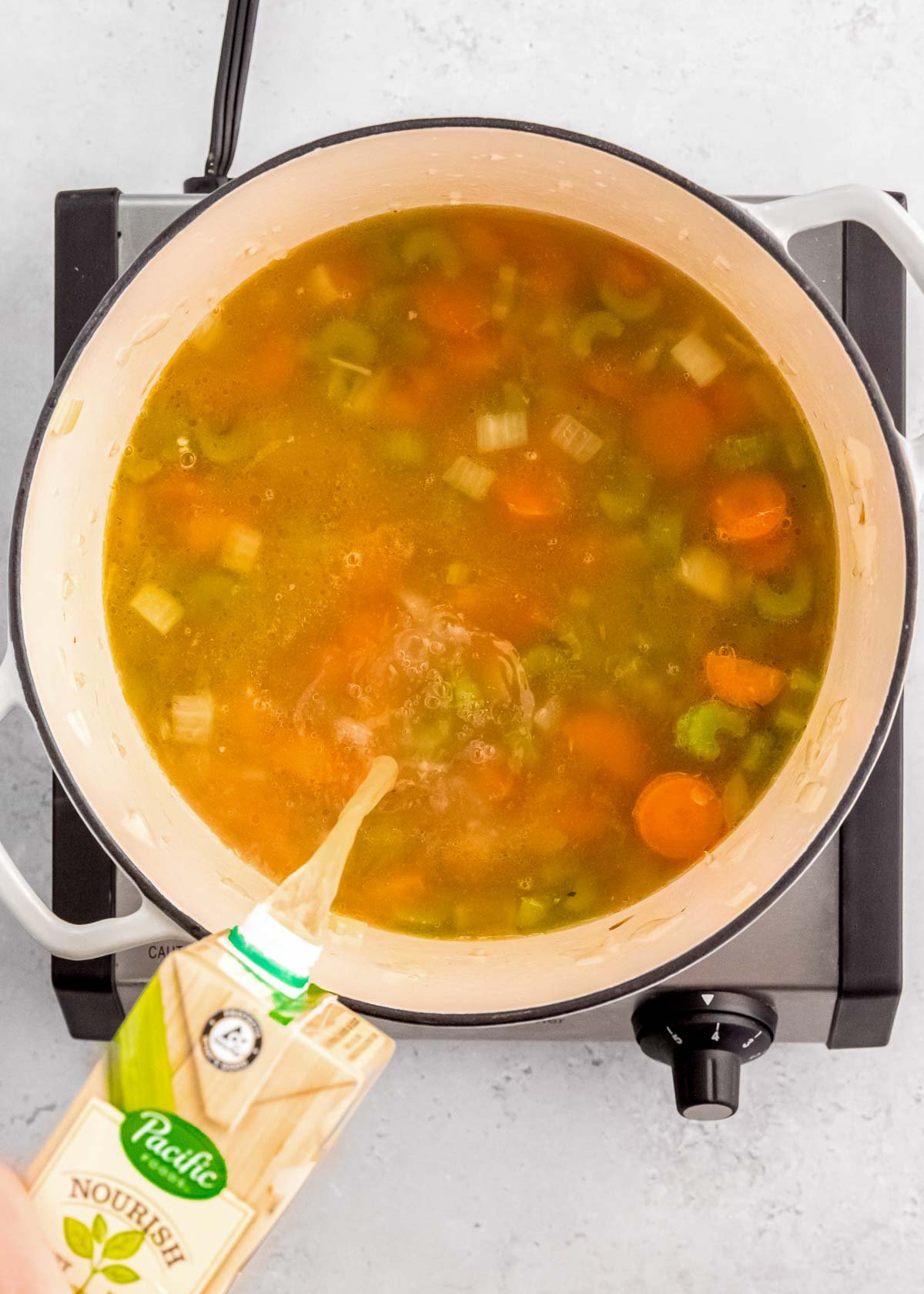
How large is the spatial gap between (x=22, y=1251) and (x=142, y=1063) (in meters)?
0.11

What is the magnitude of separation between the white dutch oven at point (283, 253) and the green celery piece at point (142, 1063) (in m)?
0.22

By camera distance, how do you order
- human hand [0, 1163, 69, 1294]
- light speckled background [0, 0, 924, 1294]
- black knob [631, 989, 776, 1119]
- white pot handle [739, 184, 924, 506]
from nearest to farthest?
human hand [0, 1163, 69, 1294] < white pot handle [739, 184, 924, 506] < black knob [631, 989, 776, 1119] < light speckled background [0, 0, 924, 1294]

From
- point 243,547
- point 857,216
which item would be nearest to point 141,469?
point 243,547

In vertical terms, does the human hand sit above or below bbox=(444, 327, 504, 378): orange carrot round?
below

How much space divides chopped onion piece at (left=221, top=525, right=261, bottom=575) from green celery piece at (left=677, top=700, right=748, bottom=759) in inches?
16.3

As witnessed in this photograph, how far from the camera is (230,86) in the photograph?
113 cm

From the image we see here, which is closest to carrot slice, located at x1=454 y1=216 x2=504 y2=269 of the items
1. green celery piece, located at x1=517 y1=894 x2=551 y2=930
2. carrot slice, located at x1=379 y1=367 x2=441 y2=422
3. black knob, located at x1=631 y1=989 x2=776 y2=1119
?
carrot slice, located at x1=379 y1=367 x2=441 y2=422

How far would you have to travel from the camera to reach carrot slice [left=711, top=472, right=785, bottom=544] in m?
1.06

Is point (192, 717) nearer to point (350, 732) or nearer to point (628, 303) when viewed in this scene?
point (350, 732)

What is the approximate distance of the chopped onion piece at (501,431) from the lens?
108 centimetres

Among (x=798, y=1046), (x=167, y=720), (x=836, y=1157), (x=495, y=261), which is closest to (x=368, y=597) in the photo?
(x=167, y=720)

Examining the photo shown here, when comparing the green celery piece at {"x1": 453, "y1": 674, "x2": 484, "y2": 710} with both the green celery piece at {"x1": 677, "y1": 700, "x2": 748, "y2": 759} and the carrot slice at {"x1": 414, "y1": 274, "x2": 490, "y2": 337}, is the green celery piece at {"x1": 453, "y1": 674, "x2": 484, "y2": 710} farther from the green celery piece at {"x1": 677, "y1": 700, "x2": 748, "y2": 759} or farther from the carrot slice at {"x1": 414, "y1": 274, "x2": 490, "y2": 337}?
the carrot slice at {"x1": 414, "y1": 274, "x2": 490, "y2": 337}

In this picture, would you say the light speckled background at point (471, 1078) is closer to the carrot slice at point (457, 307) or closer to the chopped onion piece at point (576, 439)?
the carrot slice at point (457, 307)

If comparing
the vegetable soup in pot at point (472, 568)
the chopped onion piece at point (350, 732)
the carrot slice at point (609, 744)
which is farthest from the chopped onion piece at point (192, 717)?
the carrot slice at point (609, 744)
